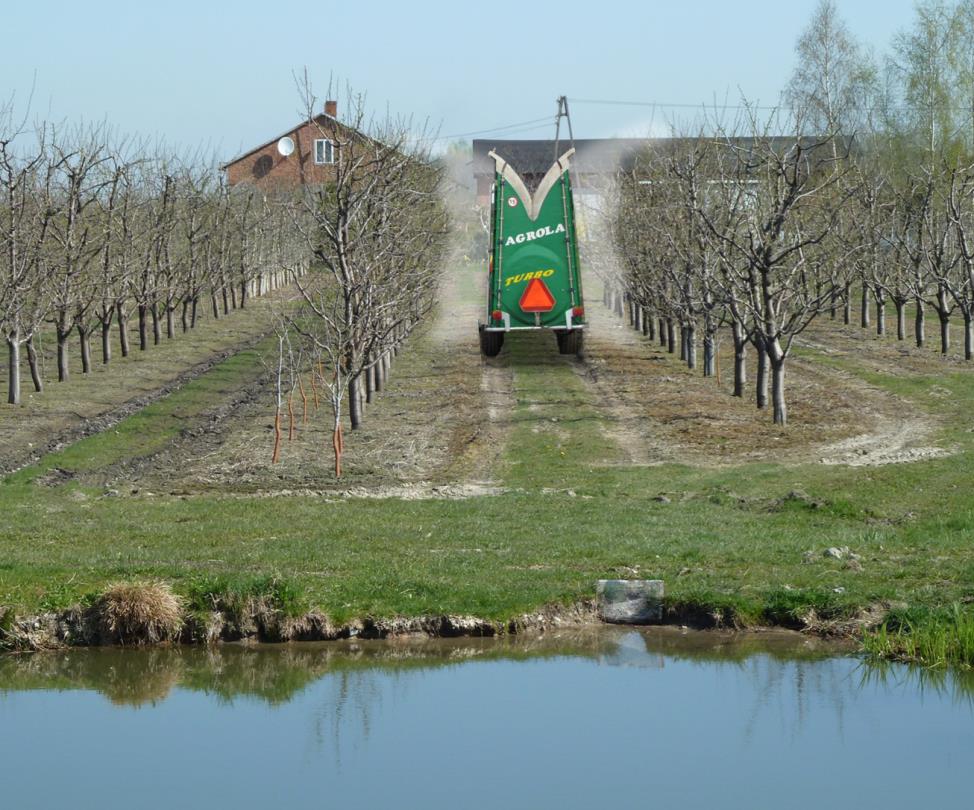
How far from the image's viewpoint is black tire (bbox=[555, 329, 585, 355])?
1741 inches

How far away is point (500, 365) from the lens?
144ft

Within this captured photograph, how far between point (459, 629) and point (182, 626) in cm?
304

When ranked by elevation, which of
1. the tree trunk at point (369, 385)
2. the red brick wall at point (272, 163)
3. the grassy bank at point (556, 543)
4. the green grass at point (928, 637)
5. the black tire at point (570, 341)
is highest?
the red brick wall at point (272, 163)

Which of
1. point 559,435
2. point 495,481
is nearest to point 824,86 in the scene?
point 559,435

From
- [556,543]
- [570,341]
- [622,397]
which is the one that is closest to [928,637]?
[556,543]

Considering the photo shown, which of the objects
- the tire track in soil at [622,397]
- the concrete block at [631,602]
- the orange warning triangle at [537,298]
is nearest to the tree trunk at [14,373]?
the orange warning triangle at [537,298]

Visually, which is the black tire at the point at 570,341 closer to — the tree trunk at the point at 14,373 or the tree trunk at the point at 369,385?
the tree trunk at the point at 369,385

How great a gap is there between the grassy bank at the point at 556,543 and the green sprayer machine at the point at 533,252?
14.0 metres

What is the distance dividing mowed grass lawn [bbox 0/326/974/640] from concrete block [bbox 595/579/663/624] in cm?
18

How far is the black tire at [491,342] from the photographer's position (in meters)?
44.4

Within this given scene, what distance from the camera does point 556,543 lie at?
18.4m

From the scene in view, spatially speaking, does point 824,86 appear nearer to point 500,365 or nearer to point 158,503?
point 500,365

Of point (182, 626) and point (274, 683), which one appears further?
point (182, 626)

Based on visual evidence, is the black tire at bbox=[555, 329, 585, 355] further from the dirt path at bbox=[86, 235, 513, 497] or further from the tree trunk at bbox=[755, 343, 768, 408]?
the tree trunk at bbox=[755, 343, 768, 408]
